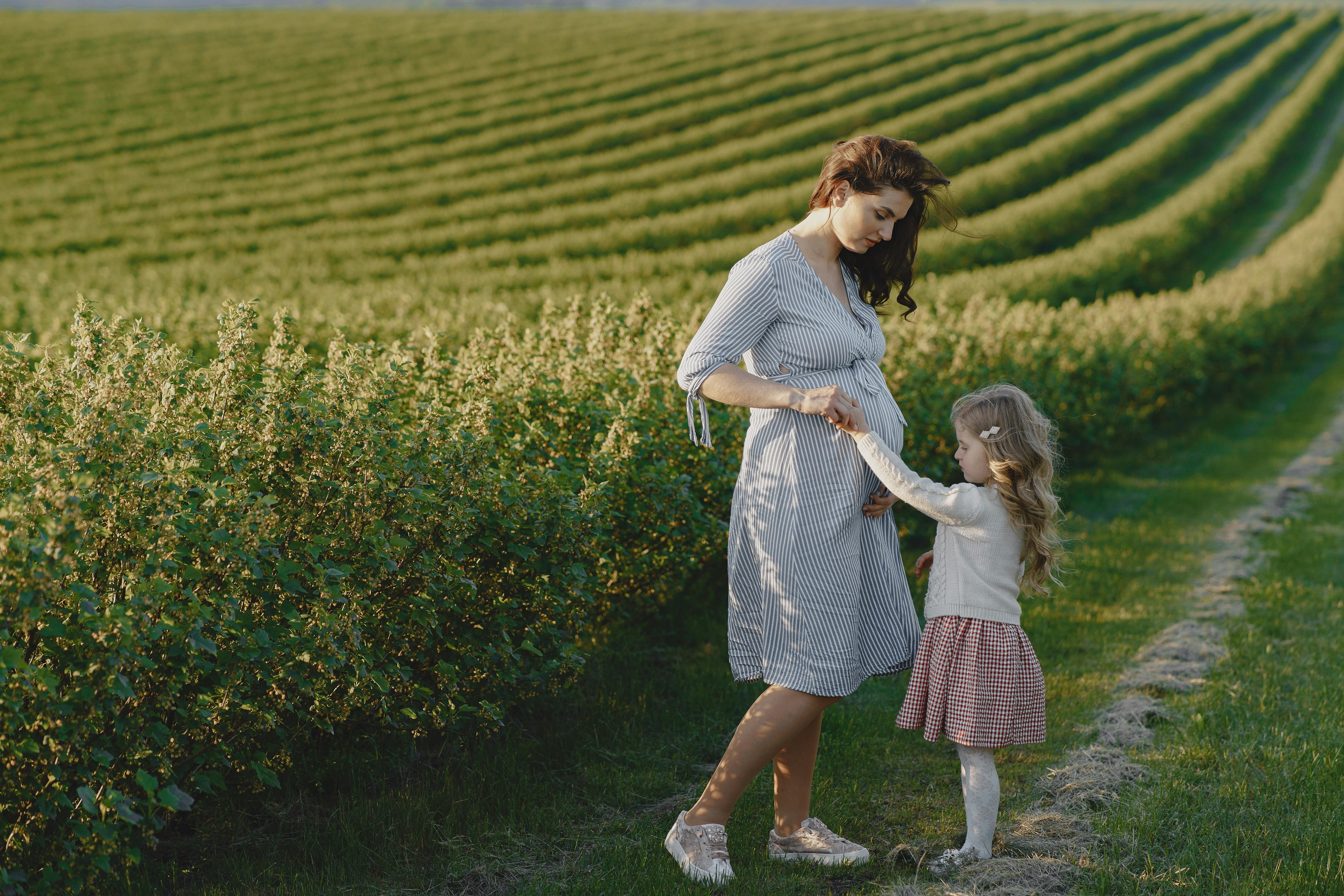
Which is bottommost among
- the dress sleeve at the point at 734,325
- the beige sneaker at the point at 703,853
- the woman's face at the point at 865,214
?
the beige sneaker at the point at 703,853

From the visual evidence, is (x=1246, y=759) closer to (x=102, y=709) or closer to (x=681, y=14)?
(x=102, y=709)

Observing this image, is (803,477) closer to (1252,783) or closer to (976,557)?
(976,557)

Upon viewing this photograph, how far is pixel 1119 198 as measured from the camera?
31.4 m

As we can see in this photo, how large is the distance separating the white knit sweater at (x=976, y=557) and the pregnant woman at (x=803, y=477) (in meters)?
0.15

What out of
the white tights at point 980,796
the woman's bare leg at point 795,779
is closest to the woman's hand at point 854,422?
the woman's bare leg at point 795,779

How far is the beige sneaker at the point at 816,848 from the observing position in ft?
11.2

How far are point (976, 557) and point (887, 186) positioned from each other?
1.26 metres

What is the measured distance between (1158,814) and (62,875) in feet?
11.8

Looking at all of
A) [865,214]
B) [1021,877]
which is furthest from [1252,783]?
[865,214]

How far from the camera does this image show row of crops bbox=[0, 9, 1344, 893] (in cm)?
277

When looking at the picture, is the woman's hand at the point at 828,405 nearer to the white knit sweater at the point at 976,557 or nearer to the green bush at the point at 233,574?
the white knit sweater at the point at 976,557

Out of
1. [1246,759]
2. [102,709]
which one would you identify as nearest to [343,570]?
[102,709]

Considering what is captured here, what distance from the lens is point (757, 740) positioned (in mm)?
Result: 3186

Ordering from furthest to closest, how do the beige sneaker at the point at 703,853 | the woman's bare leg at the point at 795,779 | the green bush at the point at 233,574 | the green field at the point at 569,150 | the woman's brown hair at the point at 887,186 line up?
the green field at the point at 569,150 → the woman's bare leg at the point at 795,779 → the beige sneaker at the point at 703,853 → the woman's brown hair at the point at 887,186 → the green bush at the point at 233,574
